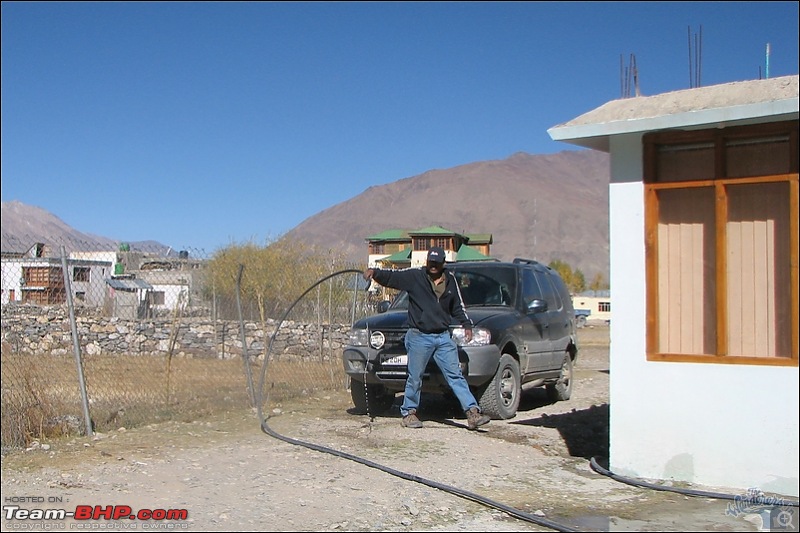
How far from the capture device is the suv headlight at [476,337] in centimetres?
891

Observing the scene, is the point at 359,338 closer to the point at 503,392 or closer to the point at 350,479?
the point at 503,392

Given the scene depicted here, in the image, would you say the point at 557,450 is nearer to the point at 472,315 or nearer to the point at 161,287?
the point at 472,315

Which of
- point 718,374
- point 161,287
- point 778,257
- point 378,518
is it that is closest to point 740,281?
point 778,257

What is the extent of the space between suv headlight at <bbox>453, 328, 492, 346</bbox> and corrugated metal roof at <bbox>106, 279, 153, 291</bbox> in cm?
1522

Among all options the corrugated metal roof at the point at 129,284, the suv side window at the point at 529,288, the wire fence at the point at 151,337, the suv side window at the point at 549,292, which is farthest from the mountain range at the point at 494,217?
the suv side window at the point at 529,288

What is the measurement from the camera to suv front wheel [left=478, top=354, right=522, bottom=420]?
9047 millimetres

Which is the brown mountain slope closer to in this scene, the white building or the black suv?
the black suv

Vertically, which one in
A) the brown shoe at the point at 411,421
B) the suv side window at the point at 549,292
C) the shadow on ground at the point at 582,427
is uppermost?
the suv side window at the point at 549,292

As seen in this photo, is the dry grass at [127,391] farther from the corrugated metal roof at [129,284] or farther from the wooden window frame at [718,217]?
the wooden window frame at [718,217]

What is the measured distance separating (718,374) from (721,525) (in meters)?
1.23

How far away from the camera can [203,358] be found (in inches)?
784

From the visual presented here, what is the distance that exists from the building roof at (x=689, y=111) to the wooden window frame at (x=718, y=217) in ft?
0.47

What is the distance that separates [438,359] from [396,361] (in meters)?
0.90

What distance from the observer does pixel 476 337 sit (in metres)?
8.96
